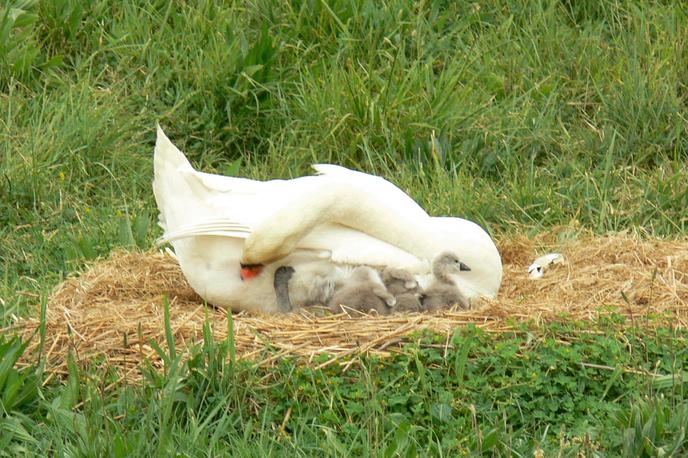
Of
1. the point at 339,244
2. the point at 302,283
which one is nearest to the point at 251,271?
the point at 302,283

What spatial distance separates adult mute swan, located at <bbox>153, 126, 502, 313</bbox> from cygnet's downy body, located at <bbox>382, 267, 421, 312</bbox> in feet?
0.23

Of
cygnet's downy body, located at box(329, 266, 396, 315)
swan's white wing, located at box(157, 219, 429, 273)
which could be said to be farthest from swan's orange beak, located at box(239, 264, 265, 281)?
cygnet's downy body, located at box(329, 266, 396, 315)

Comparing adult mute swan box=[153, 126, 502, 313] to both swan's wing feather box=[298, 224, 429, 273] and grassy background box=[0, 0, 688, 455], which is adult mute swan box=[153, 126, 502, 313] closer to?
swan's wing feather box=[298, 224, 429, 273]

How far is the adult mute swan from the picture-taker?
263 inches

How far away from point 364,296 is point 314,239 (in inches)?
16.8

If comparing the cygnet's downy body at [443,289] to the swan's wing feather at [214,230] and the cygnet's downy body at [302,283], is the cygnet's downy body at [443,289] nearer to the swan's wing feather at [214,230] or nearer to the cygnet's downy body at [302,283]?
the cygnet's downy body at [302,283]

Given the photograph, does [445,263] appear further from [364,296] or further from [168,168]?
[168,168]

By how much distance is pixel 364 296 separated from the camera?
6.52 m

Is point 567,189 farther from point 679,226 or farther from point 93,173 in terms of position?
point 93,173

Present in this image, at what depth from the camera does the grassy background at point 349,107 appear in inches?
337

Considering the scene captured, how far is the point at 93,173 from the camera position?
9.16 m

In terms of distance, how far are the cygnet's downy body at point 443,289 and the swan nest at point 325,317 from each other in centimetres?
20

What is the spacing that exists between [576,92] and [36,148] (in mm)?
3668

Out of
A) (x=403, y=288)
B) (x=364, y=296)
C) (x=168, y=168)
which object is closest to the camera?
(x=364, y=296)
